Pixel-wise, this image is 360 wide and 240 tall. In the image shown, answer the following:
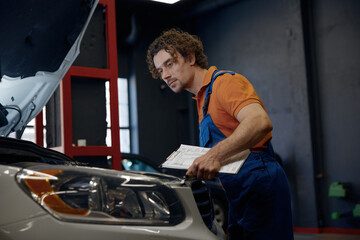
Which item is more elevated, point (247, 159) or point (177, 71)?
point (177, 71)

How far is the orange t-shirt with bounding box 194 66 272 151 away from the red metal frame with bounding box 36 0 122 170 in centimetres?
145

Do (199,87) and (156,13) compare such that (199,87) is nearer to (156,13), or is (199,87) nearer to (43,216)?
(43,216)

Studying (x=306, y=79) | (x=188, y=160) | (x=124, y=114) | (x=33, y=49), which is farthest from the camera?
(x=124, y=114)

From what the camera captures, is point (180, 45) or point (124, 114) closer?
point (180, 45)

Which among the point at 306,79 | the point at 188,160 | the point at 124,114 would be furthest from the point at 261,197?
the point at 124,114

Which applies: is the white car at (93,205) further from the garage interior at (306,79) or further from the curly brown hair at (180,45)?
the garage interior at (306,79)

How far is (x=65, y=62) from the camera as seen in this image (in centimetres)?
238

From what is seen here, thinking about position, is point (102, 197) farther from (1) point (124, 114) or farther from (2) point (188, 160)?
(1) point (124, 114)

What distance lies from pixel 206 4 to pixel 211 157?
7273 millimetres

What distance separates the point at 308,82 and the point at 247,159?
5.55 metres

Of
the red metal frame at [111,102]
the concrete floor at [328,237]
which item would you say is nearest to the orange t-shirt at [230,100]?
the red metal frame at [111,102]

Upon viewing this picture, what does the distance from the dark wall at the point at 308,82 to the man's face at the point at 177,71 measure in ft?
17.0

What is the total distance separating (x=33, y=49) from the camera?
222 centimetres

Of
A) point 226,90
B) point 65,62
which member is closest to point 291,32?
point 65,62
